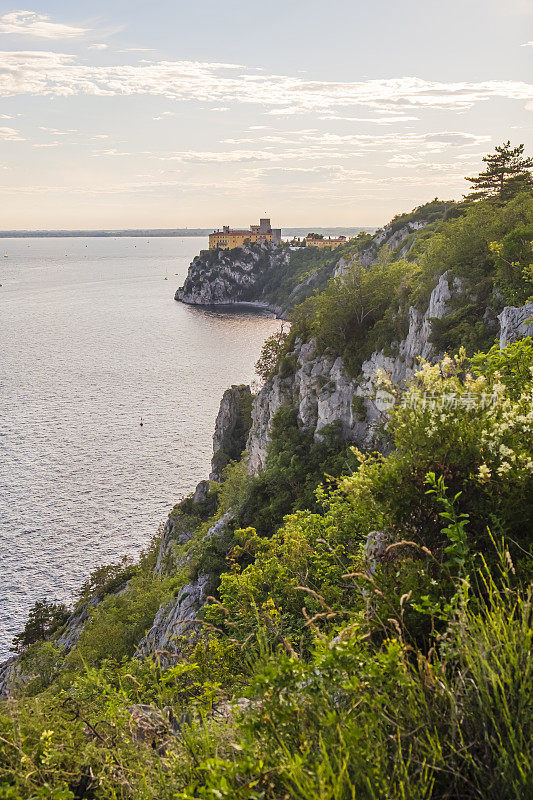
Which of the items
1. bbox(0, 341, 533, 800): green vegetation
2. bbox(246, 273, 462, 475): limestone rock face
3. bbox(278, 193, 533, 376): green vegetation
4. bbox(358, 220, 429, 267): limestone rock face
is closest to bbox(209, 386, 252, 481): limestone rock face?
bbox(246, 273, 462, 475): limestone rock face

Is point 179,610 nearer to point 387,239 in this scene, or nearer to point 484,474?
point 484,474

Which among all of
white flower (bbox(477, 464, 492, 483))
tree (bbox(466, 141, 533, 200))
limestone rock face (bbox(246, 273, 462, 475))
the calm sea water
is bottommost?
the calm sea water

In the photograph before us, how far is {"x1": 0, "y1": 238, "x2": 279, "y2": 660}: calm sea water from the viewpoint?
49.7 m

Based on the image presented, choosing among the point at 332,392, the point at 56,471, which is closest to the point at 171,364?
the point at 56,471

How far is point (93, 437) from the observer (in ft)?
236

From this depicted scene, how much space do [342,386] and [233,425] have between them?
26909 mm

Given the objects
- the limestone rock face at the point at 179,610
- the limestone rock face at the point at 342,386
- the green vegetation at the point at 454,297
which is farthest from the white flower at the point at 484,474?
the limestone rock face at the point at 179,610

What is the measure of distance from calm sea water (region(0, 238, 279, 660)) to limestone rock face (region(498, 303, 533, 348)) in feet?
136

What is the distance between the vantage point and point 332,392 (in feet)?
114

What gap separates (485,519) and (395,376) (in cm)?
2389

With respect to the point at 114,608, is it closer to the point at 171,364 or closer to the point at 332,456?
the point at 332,456

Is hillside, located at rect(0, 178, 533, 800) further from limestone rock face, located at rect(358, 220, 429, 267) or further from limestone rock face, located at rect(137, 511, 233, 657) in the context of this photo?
limestone rock face, located at rect(358, 220, 429, 267)

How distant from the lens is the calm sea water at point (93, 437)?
49719mm

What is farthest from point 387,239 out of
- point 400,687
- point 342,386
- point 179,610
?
point 400,687
